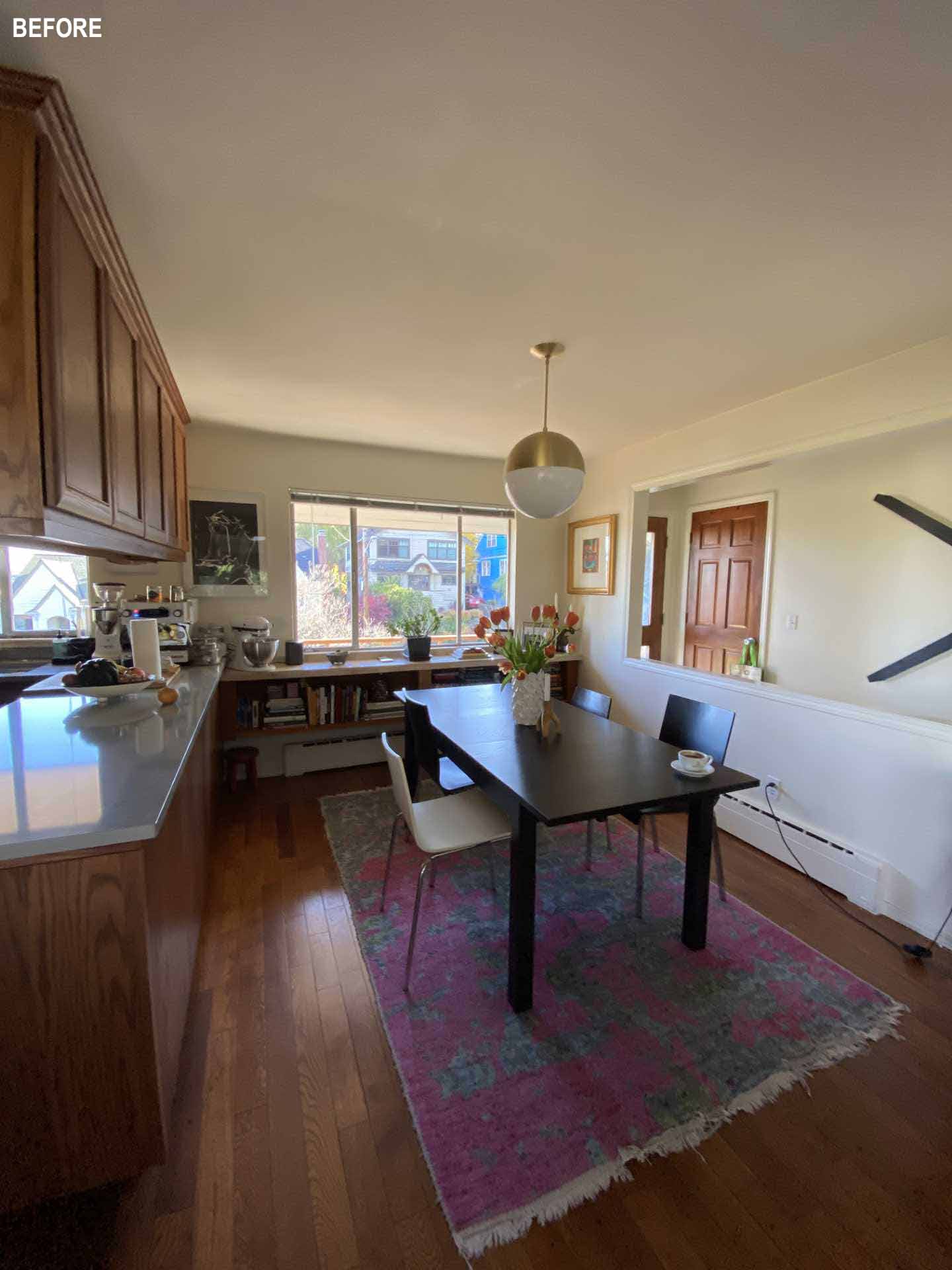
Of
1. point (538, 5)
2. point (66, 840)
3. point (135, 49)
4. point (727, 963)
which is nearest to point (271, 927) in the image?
point (66, 840)

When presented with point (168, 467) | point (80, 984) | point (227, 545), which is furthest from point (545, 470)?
point (227, 545)

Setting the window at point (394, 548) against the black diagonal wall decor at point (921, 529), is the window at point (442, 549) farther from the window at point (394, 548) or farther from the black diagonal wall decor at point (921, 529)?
the black diagonal wall decor at point (921, 529)

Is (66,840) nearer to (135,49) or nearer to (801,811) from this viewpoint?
(135,49)

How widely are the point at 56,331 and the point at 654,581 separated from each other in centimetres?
439

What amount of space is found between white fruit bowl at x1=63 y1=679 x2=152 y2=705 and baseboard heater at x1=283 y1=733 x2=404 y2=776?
5.60 feet

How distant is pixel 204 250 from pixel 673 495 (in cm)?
405

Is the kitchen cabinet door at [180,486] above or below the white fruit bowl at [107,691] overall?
above

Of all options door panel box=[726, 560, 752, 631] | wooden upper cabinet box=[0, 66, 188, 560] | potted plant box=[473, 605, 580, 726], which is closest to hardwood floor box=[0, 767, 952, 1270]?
potted plant box=[473, 605, 580, 726]

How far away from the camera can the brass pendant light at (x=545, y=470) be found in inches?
79.7

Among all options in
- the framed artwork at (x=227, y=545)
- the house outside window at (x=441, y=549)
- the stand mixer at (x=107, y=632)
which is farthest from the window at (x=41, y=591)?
the house outside window at (x=441, y=549)

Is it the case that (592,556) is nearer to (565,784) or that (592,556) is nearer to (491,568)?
(491,568)

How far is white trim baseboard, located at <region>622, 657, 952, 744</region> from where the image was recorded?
210 centimetres

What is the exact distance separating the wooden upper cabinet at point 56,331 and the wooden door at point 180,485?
1.17 metres

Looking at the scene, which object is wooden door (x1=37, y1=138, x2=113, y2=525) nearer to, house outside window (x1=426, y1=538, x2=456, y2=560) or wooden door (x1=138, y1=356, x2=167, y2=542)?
wooden door (x1=138, y1=356, x2=167, y2=542)
